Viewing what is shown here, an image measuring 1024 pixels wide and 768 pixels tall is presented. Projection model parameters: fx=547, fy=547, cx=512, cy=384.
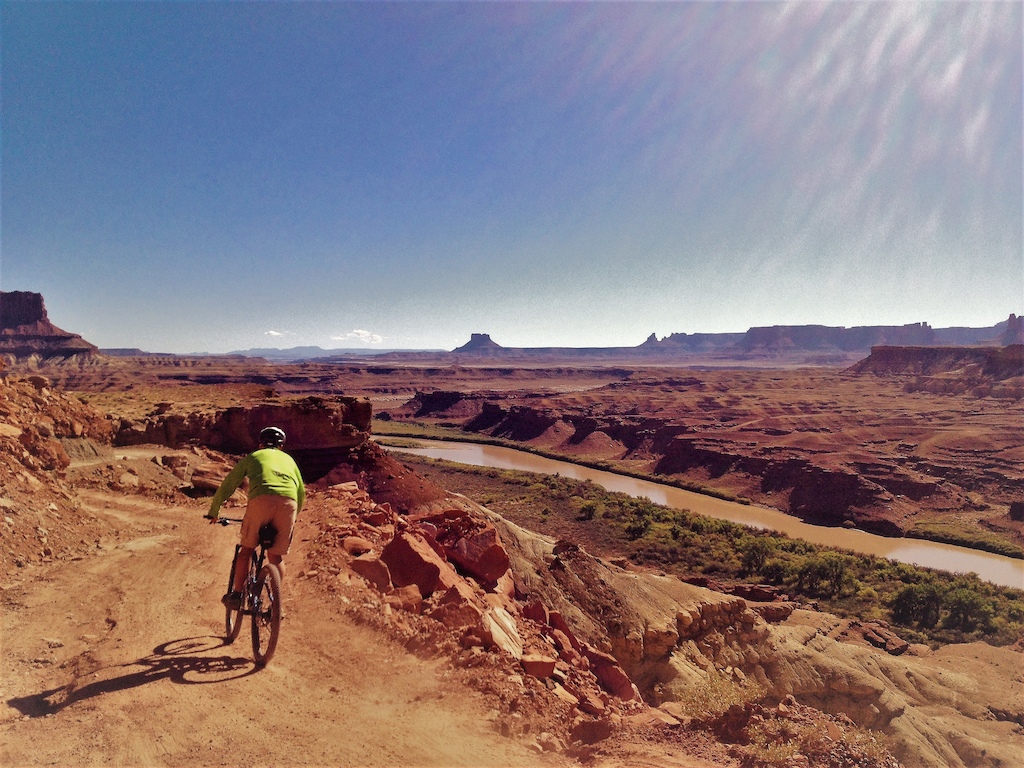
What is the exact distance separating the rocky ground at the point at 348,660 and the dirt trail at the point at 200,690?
0.02 meters

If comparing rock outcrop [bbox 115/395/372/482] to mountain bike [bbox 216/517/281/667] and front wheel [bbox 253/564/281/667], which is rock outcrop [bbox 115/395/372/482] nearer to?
mountain bike [bbox 216/517/281/667]

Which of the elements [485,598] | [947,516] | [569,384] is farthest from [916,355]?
[485,598]

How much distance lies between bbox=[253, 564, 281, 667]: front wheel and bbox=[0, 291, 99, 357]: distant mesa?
152 meters

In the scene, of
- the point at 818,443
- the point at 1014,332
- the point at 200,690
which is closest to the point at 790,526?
the point at 818,443

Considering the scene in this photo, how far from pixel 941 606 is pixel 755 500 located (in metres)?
23.8

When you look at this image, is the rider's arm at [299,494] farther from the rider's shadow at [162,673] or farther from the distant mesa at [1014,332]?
the distant mesa at [1014,332]

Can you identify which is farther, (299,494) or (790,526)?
(790,526)

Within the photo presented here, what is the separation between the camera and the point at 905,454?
2188 inches

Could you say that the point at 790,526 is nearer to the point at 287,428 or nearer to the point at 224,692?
the point at 287,428

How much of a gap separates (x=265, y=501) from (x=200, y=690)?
1723 millimetres

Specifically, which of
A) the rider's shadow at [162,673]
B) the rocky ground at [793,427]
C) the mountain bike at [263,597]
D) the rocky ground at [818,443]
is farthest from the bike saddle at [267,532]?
the rocky ground at [818,443]

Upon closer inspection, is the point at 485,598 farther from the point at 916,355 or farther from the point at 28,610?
the point at 916,355

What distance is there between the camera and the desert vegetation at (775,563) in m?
24.2

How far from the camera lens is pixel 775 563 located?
30.4m
